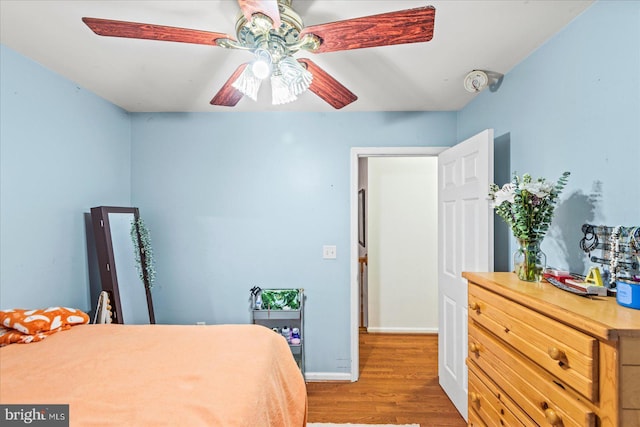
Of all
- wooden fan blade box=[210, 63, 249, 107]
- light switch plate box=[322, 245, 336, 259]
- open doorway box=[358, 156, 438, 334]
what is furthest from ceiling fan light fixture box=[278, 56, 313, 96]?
open doorway box=[358, 156, 438, 334]

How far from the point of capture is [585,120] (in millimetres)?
1319

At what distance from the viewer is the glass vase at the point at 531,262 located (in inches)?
51.8

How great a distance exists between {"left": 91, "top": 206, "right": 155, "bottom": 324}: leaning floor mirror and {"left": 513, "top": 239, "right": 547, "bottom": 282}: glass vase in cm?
256

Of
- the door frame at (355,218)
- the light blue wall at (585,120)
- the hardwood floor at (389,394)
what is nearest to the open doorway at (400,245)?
the hardwood floor at (389,394)

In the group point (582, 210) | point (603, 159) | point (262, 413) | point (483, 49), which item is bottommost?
point (262, 413)

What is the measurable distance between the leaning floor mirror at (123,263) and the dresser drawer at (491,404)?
91.3 inches

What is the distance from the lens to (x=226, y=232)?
2691 mm

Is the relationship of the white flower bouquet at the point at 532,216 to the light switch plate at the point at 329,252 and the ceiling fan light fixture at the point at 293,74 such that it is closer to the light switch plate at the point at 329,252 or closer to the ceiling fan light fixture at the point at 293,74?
the ceiling fan light fixture at the point at 293,74

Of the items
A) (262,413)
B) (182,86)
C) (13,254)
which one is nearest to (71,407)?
(262,413)

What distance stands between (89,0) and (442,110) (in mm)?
2492

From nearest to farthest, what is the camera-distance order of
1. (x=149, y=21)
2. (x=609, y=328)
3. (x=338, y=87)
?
(x=609, y=328), (x=149, y=21), (x=338, y=87)

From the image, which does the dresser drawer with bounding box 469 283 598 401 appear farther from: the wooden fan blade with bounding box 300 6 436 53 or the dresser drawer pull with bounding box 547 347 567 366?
the wooden fan blade with bounding box 300 6 436 53

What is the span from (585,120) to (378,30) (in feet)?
3.37

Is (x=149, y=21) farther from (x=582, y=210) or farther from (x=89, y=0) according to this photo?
(x=582, y=210)
